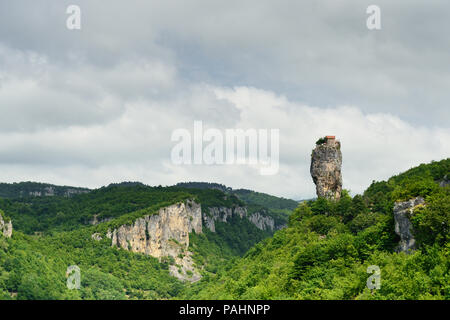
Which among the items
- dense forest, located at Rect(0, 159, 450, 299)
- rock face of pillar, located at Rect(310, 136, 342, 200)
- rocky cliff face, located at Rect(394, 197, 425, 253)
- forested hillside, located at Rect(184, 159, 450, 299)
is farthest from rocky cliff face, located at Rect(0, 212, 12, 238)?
rocky cliff face, located at Rect(394, 197, 425, 253)

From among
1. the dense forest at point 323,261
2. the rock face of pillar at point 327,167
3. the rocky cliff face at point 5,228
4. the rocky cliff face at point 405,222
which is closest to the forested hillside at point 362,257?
the dense forest at point 323,261

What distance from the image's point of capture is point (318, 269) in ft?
198

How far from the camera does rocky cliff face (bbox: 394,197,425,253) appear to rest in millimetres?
52531

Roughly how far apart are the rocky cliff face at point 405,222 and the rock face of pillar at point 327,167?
130ft

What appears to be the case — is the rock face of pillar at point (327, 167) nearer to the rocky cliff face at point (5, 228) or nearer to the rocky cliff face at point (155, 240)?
the rocky cliff face at point (5, 228)

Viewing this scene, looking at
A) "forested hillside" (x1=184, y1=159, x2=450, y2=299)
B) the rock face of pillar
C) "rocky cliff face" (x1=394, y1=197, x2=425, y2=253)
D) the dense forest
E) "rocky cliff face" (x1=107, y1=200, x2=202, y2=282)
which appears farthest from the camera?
"rocky cliff face" (x1=107, y1=200, x2=202, y2=282)

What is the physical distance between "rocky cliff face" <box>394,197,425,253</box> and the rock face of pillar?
39.6m

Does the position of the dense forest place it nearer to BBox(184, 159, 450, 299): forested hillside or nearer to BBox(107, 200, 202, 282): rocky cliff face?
BBox(184, 159, 450, 299): forested hillside

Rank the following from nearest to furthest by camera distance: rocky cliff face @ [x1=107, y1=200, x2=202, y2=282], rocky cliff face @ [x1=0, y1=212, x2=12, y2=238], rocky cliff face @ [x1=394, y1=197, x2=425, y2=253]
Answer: rocky cliff face @ [x1=394, y1=197, x2=425, y2=253], rocky cliff face @ [x1=0, y1=212, x2=12, y2=238], rocky cliff face @ [x1=107, y1=200, x2=202, y2=282]

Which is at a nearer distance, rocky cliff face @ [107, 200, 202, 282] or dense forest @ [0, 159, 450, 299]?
dense forest @ [0, 159, 450, 299]

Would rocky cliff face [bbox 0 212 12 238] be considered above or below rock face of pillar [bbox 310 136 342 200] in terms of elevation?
below
